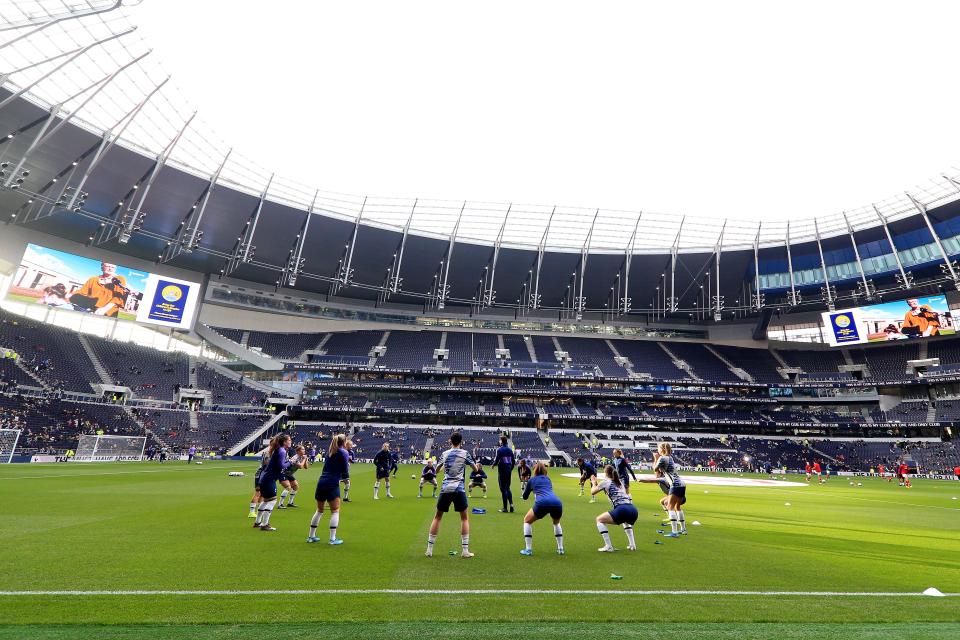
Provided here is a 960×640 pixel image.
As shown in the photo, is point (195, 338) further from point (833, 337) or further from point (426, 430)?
point (833, 337)

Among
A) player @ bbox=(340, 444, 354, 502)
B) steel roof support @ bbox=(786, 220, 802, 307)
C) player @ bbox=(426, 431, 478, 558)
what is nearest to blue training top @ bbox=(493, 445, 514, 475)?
player @ bbox=(340, 444, 354, 502)

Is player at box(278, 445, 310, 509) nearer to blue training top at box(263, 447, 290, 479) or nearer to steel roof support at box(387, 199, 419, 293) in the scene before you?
blue training top at box(263, 447, 290, 479)

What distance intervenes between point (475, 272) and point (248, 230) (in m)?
25.4

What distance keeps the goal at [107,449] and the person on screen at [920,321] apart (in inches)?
2888

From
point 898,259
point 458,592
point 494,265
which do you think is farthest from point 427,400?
point 458,592

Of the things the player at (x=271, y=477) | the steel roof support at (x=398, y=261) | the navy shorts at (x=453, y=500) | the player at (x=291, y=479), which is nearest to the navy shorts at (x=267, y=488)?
the player at (x=271, y=477)

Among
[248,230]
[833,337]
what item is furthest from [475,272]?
[833,337]

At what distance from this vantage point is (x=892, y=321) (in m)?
52.1

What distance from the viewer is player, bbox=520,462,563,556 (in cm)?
792

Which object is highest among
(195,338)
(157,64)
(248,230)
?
(157,64)

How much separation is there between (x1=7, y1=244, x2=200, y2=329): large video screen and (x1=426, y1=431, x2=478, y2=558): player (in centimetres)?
4871

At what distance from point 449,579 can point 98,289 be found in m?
53.8

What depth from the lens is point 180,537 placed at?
28.5 feet

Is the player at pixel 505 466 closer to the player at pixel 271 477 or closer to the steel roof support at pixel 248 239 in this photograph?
the player at pixel 271 477
